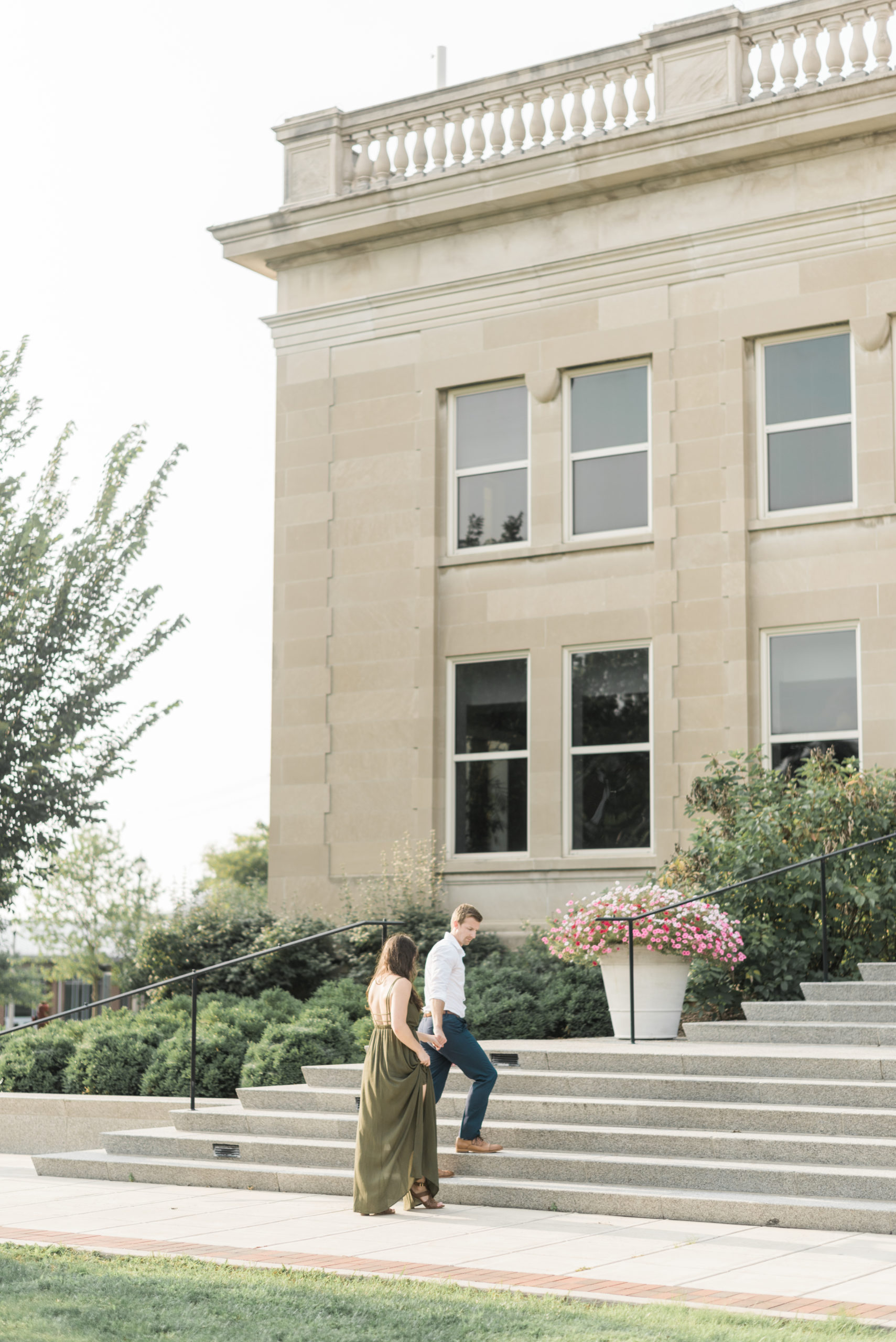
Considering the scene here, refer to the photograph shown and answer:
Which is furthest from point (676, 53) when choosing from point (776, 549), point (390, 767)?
point (390, 767)

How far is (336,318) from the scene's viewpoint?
853 inches

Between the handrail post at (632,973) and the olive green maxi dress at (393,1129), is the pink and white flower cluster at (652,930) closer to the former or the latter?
the handrail post at (632,973)

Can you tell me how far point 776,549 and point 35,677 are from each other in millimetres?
9640

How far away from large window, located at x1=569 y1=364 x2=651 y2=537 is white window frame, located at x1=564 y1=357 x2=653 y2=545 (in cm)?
1

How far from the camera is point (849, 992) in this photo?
1334 cm

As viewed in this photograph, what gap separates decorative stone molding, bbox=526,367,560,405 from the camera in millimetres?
20062

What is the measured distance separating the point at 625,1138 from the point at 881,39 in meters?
13.5

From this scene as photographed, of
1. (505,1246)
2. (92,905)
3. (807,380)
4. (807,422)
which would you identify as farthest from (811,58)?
(92,905)

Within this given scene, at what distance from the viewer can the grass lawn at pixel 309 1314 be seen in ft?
21.6

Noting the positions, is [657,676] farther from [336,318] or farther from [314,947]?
[336,318]

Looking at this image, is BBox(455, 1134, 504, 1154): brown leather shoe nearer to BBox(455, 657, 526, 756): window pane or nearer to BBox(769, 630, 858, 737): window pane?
BBox(769, 630, 858, 737): window pane

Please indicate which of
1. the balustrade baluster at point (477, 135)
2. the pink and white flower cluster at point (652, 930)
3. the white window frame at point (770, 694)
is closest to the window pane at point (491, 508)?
the white window frame at point (770, 694)

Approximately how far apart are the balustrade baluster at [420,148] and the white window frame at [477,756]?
5.39 m

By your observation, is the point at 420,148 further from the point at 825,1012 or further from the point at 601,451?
the point at 825,1012
